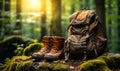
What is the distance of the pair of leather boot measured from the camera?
28.0 feet

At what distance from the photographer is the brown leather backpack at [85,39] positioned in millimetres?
8234

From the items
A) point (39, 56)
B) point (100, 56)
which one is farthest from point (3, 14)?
point (100, 56)

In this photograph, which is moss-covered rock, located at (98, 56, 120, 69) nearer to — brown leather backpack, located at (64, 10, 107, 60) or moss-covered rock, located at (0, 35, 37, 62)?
brown leather backpack, located at (64, 10, 107, 60)

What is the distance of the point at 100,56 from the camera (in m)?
8.35

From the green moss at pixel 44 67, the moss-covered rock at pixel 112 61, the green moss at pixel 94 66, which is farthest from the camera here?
the moss-covered rock at pixel 112 61

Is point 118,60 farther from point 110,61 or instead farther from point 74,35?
point 74,35

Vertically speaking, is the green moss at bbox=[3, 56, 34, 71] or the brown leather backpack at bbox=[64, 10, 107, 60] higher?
the brown leather backpack at bbox=[64, 10, 107, 60]

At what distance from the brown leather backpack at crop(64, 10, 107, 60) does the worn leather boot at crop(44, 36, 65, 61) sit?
25 cm

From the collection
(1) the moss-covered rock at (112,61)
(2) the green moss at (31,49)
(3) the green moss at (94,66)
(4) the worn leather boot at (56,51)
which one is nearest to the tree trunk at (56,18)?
(2) the green moss at (31,49)

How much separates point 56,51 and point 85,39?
105 cm

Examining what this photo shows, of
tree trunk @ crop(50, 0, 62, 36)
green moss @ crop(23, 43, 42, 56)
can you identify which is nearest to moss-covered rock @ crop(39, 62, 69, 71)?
green moss @ crop(23, 43, 42, 56)

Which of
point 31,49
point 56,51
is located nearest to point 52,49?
point 56,51

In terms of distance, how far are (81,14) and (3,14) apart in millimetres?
8846

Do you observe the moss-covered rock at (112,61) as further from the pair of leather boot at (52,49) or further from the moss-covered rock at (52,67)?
the pair of leather boot at (52,49)
